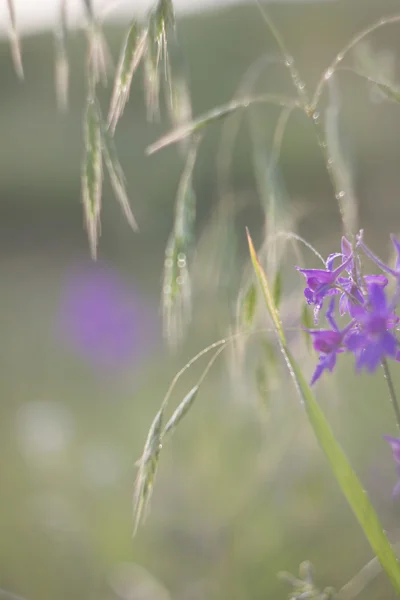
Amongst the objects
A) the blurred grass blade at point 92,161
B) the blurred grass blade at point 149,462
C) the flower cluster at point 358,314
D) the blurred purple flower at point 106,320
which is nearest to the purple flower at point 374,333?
the flower cluster at point 358,314

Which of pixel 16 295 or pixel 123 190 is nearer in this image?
pixel 123 190

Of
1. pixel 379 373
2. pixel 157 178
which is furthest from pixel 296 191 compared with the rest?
pixel 379 373

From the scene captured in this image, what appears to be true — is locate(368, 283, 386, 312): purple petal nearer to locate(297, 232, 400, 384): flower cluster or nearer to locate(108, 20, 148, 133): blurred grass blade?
locate(297, 232, 400, 384): flower cluster

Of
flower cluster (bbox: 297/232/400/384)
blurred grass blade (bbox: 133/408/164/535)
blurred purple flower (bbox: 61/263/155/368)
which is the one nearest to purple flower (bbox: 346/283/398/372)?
flower cluster (bbox: 297/232/400/384)

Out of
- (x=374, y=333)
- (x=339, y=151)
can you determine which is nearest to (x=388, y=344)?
(x=374, y=333)

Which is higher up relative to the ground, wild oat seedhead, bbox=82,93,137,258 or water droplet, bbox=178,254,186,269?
wild oat seedhead, bbox=82,93,137,258

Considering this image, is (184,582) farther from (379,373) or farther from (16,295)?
(16,295)

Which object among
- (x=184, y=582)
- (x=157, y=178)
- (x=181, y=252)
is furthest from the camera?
(x=157, y=178)
